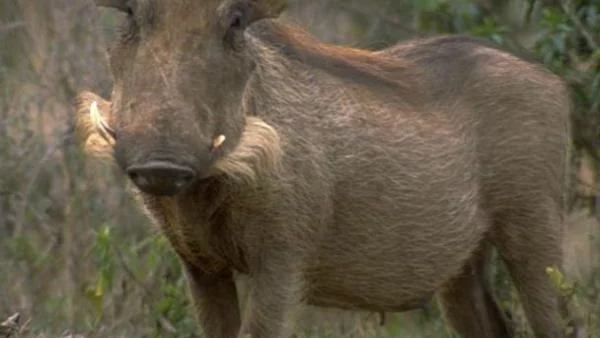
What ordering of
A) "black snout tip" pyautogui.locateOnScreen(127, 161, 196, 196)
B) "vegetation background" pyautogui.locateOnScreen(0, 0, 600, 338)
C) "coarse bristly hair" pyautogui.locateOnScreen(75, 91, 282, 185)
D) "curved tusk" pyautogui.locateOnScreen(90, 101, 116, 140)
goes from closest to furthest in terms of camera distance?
1. "black snout tip" pyautogui.locateOnScreen(127, 161, 196, 196)
2. "curved tusk" pyautogui.locateOnScreen(90, 101, 116, 140)
3. "coarse bristly hair" pyautogui.locateOnScreen(75, 91, 282, 185)
4. "vegetation background" pyautogui.locateOnScreen(0, 0, 600, 338)

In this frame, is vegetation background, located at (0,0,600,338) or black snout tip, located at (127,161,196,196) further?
vegetation background, located at (0,0,600,338)

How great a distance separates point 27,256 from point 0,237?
160mm

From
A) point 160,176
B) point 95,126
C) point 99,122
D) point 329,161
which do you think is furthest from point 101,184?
point 160,176

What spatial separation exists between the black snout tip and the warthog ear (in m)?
0.23

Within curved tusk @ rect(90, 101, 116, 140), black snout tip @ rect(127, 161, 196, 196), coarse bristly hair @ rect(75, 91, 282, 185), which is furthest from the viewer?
coarse bristly hair @ rect(75, 91, 282, 185)

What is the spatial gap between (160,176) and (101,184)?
10.8 ft

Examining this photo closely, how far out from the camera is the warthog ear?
4777 mm

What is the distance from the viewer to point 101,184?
25.3 feet

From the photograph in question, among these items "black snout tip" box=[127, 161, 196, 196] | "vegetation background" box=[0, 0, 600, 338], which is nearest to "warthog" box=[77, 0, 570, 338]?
"black snout tip" box=[127, 161, 196, 196]

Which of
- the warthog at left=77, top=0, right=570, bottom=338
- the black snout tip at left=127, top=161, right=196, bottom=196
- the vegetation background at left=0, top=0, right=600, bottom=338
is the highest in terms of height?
the black snout tip at left=127, top=161, right=196, bottom=196

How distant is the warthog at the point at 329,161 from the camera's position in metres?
4.75

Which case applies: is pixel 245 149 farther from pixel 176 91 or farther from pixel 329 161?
pixel 329 161

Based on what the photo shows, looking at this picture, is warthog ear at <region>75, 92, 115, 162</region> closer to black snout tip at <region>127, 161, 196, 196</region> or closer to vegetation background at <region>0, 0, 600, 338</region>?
black snout tip at <region>127, 161, 196, 196</region>

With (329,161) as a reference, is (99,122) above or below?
above
